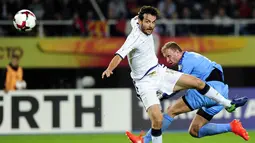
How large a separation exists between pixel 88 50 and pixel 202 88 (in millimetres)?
9938

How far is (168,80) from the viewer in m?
9.48

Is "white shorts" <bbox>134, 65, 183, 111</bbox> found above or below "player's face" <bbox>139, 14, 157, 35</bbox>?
below

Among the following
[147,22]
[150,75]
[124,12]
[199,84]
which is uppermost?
[124,12]

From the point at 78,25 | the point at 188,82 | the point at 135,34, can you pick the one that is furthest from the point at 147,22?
the point at 78,25

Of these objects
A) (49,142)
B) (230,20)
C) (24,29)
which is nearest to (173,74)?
(24,29)

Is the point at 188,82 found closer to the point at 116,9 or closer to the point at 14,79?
the point at 14,79

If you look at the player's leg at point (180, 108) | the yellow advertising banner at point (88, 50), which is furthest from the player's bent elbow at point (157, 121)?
the yellow advertising banner at point (88, 50)

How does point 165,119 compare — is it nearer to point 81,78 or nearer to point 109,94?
point 109,94

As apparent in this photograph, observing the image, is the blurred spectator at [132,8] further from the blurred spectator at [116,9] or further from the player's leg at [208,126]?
the player's leg at [208,126]

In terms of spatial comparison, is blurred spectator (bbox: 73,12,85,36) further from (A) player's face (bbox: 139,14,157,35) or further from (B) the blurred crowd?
(A) player's face (bbox: 139,14,157,35)

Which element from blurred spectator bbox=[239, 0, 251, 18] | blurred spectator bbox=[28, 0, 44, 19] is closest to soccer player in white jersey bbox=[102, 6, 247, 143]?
blurred spectator bbox=[28, 0, 44, 19]

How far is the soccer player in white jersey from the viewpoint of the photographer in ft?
30.6

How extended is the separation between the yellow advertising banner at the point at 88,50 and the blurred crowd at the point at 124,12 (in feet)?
0.72

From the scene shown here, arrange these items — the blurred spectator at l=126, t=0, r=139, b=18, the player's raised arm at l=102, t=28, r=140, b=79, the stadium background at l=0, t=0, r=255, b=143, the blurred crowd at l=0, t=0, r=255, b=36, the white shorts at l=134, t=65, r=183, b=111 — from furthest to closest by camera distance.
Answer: the blurred spectator at l=126, t=0, r=139, b=18 < the stadium background at l=0, t=0, r=255, b=143 < the blurred crowd at l=0, t=0, r=255, b=36 < the white shorts at l=134, t=65, r=183, b=111 < the player's raised arm at l=102, t=28, r=140, b=79
